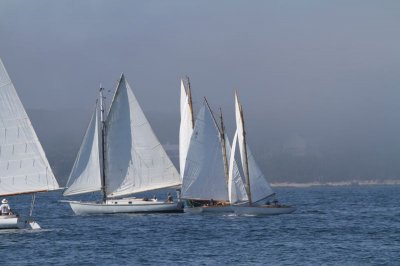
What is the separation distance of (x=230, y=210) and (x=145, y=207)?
390 inches

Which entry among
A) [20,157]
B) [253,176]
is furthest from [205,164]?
[20,157]

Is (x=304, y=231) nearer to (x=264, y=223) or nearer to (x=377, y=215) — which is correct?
(x=264, y=223)

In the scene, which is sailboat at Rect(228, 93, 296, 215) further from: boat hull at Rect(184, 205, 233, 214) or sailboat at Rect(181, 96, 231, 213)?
sailboat at Rect(181, 96, 231, 213)

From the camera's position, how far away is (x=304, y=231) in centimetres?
→ 8400

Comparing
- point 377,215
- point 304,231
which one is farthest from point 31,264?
point 377,215

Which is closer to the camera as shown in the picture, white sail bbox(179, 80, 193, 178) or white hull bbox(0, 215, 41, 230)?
white hull bbox(0, 215, 41, 230)

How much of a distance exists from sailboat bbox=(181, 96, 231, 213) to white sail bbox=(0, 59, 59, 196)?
3112 centimetres

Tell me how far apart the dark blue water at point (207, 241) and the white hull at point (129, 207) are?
148 inches

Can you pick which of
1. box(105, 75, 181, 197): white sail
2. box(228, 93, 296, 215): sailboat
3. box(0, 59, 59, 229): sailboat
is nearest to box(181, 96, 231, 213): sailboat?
box(228, 93, 296, 215): sailboat

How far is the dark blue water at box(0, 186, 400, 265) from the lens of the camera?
6425cm

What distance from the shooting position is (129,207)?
107938mm

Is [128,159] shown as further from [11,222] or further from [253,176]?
[11,222]

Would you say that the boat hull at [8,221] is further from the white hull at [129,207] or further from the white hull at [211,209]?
the white hull at [211,209]

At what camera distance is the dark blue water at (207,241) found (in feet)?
211
